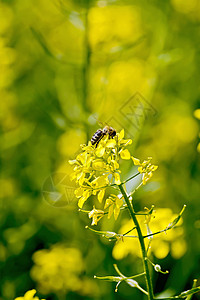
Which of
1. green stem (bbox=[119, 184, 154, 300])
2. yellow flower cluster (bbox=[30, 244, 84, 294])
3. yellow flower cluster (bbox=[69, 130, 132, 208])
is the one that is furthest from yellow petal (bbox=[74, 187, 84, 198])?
yellow flower cluster (bbox=[30, 244, 84, 294])

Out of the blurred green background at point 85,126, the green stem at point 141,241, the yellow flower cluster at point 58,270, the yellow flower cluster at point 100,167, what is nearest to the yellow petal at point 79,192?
the yellow flower cluster at point 100,167

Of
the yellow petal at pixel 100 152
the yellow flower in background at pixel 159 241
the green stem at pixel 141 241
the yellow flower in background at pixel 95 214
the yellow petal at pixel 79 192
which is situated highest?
the yellow petal at pixel 100 152

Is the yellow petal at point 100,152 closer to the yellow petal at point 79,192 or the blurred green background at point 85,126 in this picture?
the yellow petal at point 79,192

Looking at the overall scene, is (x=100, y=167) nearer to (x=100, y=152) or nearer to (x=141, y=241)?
(x=100, y=152)

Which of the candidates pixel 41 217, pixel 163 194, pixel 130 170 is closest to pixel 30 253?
pixel 41 217

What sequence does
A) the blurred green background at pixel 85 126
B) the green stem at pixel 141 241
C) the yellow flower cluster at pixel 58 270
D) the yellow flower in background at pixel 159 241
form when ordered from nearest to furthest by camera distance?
the green stem at pixel 141 241 < the yellow flower in background at pixel 159 241 < the blurred green background at pixel 85 126 < the yellow flower cluster at pixel 58 270

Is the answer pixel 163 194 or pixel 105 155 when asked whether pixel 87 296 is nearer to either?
pixel 163 194

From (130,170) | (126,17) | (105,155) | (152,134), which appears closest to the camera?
(105,155)
